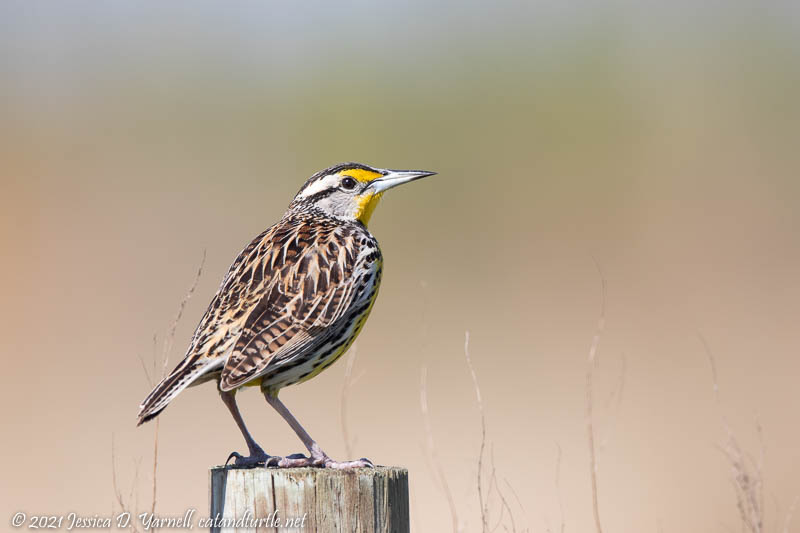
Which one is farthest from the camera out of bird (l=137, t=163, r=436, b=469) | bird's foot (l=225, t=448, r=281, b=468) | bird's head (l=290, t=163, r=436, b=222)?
bird's head (l=290, t=163, r=436, b=222)

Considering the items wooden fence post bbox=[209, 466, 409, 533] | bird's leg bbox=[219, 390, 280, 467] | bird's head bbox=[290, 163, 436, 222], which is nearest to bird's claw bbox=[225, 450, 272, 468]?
bird's leg bbox=[219, 390, 280, 467]

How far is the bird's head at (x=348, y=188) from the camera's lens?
182 inches

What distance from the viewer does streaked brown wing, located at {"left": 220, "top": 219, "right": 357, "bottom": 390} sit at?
3.60 m

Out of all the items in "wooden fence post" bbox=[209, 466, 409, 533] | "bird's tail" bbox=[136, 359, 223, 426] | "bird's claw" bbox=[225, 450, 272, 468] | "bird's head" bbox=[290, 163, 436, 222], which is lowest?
"wooden fence post" bbox=[209, 466, 409, 533]

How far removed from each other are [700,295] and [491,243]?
2858 mm

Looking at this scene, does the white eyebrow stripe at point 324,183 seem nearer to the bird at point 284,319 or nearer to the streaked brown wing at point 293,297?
the bird at point 284,319

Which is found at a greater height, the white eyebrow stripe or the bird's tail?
the white eyebrow stripe

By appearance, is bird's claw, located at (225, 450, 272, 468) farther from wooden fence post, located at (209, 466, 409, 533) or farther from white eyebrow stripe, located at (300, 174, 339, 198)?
white eyebrow stripe, located at (300, 174, 339, 198)

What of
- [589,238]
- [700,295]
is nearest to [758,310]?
[700,295]

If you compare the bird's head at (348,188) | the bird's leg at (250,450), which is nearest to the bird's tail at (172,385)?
the bird's leg at (250,450)

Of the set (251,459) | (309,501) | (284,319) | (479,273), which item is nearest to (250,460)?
(251,459)

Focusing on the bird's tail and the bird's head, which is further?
the bird's head

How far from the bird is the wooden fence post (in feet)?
0.92

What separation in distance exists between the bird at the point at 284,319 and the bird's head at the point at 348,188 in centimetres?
25
